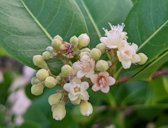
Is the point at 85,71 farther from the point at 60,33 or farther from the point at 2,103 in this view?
the point at 2,103

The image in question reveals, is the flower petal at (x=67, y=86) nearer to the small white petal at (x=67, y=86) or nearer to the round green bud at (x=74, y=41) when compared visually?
the small white petal at (x=67, y=86)

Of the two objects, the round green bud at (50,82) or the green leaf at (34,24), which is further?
the green leaf at (34,24)

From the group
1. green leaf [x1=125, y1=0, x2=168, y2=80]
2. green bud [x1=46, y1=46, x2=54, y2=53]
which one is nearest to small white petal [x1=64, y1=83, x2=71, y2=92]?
green bud [x1=46, y1=46, x2=54, y2=53]

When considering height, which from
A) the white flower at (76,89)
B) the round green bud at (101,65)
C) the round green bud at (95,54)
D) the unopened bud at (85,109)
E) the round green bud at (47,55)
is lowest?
the unopened bud at (85,109)

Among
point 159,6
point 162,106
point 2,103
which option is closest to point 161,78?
point 162,106

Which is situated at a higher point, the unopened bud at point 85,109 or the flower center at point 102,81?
the flower center at point 102,81

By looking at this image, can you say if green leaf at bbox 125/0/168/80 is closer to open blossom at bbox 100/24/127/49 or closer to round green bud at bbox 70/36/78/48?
open blossom at bbox 100/24/127/49

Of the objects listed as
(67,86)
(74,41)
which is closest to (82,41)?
(74,41)

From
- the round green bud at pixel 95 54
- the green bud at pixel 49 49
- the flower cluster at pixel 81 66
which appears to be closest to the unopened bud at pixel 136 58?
the flower cluster at pixel 81 66
